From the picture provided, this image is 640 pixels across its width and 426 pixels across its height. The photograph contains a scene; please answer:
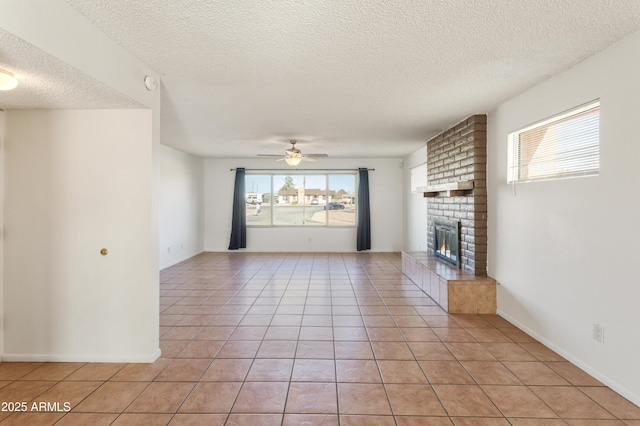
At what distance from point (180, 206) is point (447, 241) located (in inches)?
212

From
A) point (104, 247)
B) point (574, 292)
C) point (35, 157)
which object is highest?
point (35, 157)

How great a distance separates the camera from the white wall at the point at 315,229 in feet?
27.0

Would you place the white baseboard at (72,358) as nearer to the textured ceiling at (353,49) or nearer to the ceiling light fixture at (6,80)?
the ceiling light fixture at (6,80)

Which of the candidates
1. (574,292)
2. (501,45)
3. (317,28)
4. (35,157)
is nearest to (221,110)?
(35,157)

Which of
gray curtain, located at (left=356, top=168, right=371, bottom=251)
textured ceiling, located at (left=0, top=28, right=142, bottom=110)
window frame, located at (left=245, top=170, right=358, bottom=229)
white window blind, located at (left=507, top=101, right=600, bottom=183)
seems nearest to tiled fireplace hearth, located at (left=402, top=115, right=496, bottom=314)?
white window blind, located at (left=507, top=101, right=600, bottom=183)

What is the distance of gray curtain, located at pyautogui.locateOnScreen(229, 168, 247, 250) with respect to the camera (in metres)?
8.12

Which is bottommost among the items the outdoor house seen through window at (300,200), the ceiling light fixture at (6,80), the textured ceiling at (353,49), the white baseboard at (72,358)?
the white baseboard at (72,358)

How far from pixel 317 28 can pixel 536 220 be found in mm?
2630

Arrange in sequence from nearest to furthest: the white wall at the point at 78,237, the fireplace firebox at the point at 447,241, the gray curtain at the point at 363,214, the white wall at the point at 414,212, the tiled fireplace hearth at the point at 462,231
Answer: the white wall at the point at 78,237
the tiled fireplace hearth at the point at 462,231
the fireplace firebox at the point at 447,241
the white wall at the point at 414,212
the gray curtain at the point at 363,214

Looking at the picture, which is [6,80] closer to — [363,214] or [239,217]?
[239,217]

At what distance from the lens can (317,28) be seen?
2.01 metres

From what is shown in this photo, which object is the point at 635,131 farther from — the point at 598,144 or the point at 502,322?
the point at 502,322

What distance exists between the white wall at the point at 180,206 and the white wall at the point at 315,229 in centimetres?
29

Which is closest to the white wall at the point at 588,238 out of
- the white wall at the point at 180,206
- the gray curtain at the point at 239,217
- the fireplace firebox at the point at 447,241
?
the fireplace firebox at the point at 447,241
